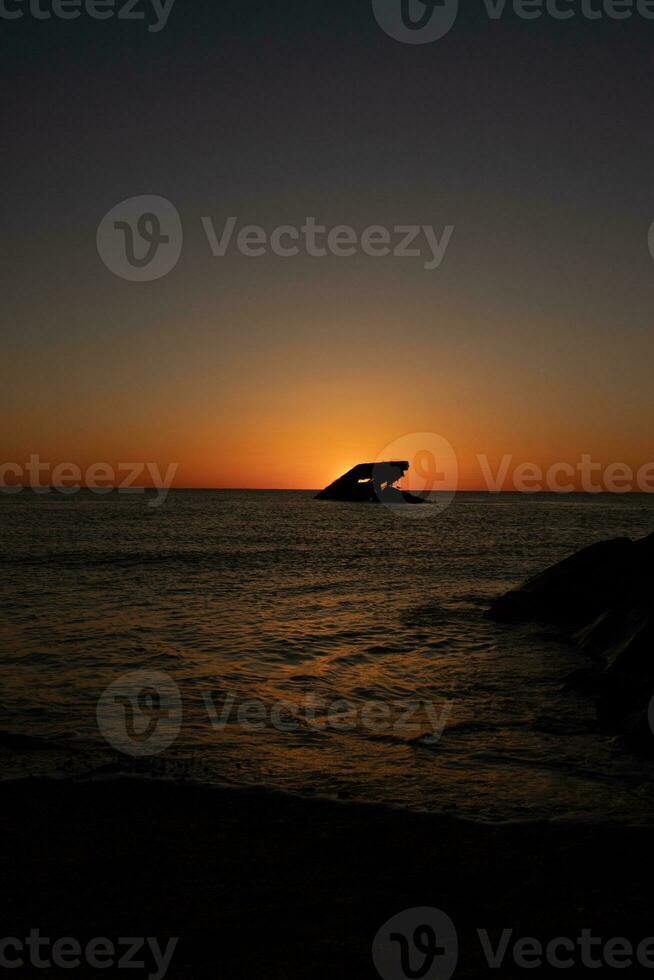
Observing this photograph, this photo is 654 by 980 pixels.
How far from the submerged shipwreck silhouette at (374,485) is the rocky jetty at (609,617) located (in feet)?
316

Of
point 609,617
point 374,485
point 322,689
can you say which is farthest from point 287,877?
point 374,485

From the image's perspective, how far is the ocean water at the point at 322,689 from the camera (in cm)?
684

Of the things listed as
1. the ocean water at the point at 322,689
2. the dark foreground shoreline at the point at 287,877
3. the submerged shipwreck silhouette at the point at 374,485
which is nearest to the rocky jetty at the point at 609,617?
the ocean water at the point at 322,689

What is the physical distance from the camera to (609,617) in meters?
13.4

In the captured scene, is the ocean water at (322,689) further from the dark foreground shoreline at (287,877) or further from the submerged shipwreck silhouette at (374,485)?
the submerged shipwreck silhouette at (374,485)

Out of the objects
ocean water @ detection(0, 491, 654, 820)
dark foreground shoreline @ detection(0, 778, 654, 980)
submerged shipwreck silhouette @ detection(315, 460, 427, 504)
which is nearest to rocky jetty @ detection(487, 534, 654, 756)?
ocean water @ detection(0, 491, 654, 820)

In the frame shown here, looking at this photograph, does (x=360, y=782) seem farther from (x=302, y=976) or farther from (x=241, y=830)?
(x=302, y=976)

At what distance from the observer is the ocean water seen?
6.84 m

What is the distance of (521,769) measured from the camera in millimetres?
7211

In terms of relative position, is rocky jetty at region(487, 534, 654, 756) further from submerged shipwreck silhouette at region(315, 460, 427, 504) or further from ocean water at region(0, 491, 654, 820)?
submerged shipwreck silhouette at region(315, 460, 427, 504)

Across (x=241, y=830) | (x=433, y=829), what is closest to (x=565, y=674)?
(x=433, y=829)

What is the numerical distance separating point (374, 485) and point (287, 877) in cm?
11487

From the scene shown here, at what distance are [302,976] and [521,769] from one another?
4.19 meters

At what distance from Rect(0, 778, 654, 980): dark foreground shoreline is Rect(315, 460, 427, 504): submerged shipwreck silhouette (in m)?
108
